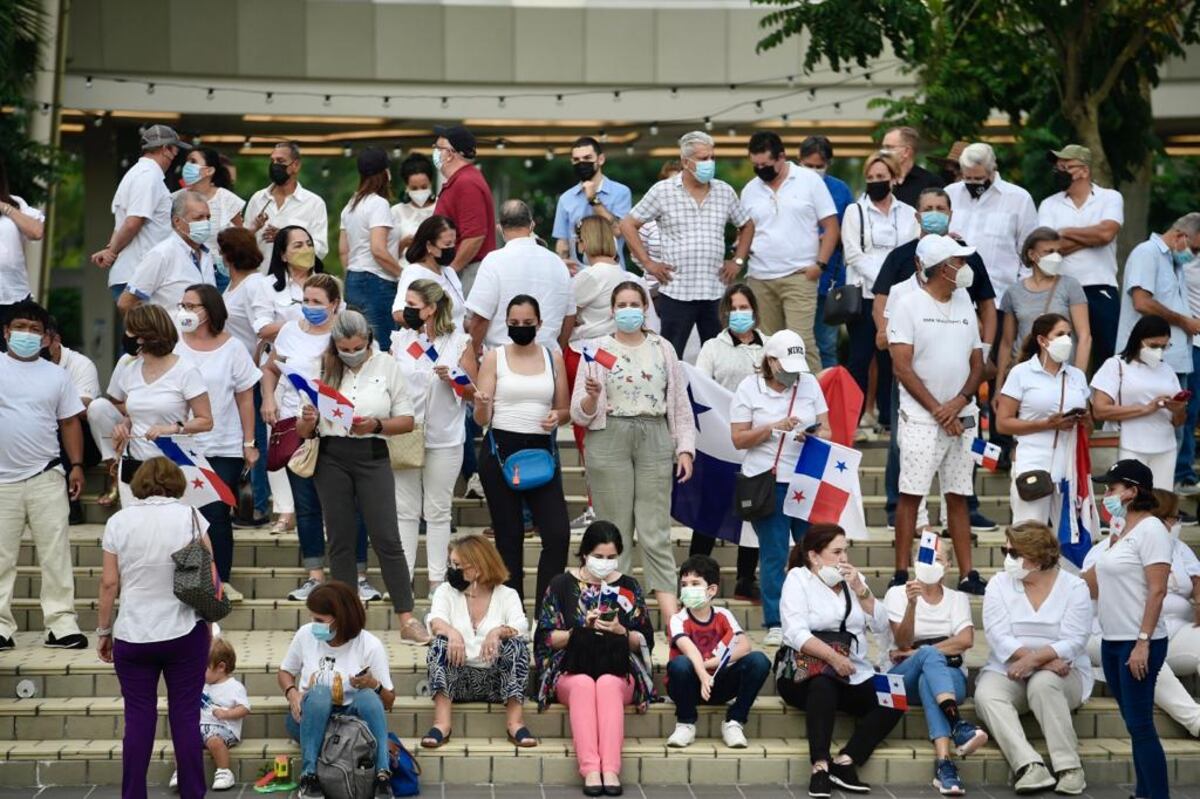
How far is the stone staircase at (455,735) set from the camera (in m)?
10.1

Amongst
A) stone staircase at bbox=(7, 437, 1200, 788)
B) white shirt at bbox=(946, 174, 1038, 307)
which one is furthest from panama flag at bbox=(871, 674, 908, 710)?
white shirt at bbox=(946, 174, 1038, 307)

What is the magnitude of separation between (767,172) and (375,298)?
287cm

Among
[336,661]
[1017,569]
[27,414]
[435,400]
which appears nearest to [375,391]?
A: [435,400]

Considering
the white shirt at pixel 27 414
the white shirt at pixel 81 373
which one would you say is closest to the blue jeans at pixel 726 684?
the white shirt at pixel 27 414

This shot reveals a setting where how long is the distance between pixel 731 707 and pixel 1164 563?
2.36m

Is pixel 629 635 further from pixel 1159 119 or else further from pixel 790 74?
pixel 1159 119

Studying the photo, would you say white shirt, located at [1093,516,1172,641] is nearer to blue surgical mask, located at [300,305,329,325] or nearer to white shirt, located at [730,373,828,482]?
white shirt, located at [730,373,828,482]

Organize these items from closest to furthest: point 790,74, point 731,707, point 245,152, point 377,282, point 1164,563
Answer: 1. point 1164,563
2. point 731,707
3. point 377,282
4. point 790,74
5. point 245,152

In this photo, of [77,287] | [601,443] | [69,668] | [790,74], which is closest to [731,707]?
[601,443]

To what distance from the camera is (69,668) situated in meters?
10.7

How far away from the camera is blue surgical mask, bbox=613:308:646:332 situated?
1123 cm

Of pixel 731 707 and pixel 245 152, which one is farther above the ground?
pixel 245 152

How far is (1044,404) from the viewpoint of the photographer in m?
11.6

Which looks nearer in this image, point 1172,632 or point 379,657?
point 379,657
